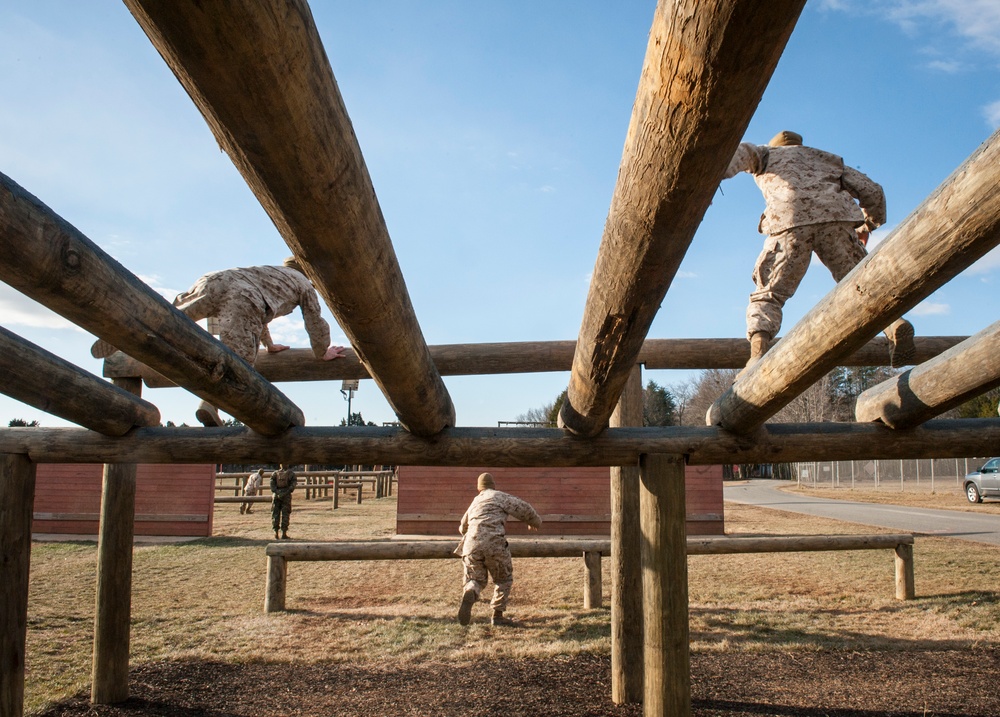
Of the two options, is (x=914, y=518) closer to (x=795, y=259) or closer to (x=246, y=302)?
(x=795, y=259)

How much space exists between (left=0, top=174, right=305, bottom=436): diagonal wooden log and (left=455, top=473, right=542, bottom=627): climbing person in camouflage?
472 cm

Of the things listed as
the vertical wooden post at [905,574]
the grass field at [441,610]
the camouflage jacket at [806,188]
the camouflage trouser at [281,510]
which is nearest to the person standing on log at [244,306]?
the grass field at [441,610]

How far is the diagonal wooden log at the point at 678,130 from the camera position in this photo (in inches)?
41.5

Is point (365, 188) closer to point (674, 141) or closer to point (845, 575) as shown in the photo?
point (674, 141)

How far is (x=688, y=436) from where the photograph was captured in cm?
412

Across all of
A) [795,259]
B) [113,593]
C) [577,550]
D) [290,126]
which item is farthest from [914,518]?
[290,126]

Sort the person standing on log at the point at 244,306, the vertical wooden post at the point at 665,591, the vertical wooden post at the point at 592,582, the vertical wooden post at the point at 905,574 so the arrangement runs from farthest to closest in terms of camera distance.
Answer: the vertical wooden post at the point at 905,574, the vertical wooden post at the point at 592,582, the person standing on log at the point at 244,306, the vertical wooden post at the point at 665,591

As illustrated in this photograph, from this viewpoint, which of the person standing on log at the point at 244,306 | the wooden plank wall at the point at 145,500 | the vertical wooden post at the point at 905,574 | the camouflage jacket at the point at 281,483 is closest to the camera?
the person standing on log at the point at 244,306

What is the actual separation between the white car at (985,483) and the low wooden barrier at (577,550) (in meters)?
17.5

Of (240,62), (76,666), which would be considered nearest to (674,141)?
(240,62)

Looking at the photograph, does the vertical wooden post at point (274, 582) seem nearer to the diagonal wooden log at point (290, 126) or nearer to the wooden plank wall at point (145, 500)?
the diagonal wooden log at point (290, 126)

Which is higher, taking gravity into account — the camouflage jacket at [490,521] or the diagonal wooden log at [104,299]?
the diagonal wooden log at [104,299]

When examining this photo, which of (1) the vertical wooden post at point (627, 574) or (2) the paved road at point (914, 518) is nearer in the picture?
(1) the vertical wooden post at point (627, 574)

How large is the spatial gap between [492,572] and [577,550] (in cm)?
114
